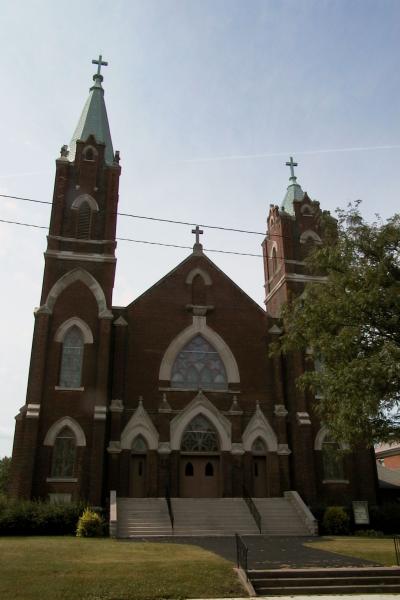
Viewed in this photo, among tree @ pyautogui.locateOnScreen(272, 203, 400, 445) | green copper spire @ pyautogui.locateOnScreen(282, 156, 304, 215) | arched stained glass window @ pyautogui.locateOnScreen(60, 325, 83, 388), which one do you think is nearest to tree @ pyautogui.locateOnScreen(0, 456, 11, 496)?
arched stained glass window @ pyautogui.locateOnScreen(60, 325, 83, 388)

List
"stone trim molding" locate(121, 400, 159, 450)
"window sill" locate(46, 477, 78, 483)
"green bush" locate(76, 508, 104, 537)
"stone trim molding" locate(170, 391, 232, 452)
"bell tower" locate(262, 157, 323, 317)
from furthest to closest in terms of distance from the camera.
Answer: "bell tower" locate(262, 157, 323, 317) < "stone trim molding" locate(170, 391, 232, 452) < "stone trim molding" locate(121, 400, 159, 450) < "window sill" locate(46, 477, 78, 483) < "green bush" locate(76, 508, 104, 537)

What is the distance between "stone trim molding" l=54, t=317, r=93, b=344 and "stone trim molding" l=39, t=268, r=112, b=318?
34.1 inches

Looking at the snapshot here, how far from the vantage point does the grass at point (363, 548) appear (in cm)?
1420

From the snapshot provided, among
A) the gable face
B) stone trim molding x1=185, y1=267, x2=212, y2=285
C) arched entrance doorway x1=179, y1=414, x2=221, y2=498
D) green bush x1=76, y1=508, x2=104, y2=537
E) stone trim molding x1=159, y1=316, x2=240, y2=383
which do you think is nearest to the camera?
green bush x1=76, y1=508, x2=104, y2=537

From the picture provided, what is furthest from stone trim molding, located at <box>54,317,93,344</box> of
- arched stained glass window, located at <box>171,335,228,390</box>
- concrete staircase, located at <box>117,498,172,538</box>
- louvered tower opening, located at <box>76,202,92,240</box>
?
concrete staircase, located at <box>117,498,172,538</box>

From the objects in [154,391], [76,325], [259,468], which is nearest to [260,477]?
[259,468]

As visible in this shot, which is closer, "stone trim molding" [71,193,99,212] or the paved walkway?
the paved walkway

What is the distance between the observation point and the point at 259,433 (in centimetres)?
2580

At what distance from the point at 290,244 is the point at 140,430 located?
13552mm

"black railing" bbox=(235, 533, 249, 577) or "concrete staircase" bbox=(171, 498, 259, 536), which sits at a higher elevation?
"concrete staircase" bbox=(171, 498, 259, 536)

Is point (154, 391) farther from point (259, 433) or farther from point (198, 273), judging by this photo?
point (198, 273)

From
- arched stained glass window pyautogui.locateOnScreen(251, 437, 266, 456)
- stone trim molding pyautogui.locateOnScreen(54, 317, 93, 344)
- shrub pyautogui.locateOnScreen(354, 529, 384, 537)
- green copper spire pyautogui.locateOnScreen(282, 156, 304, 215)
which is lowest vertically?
shrub pyautogui.locateOnScreen(354, 529, 384, 537)

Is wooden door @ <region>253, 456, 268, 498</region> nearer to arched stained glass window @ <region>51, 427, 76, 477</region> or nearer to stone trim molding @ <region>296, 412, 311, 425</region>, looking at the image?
stone trim molding @ <region>296, 412, 311, 425</region>

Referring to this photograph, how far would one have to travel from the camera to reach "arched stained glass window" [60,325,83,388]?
81.0ft
